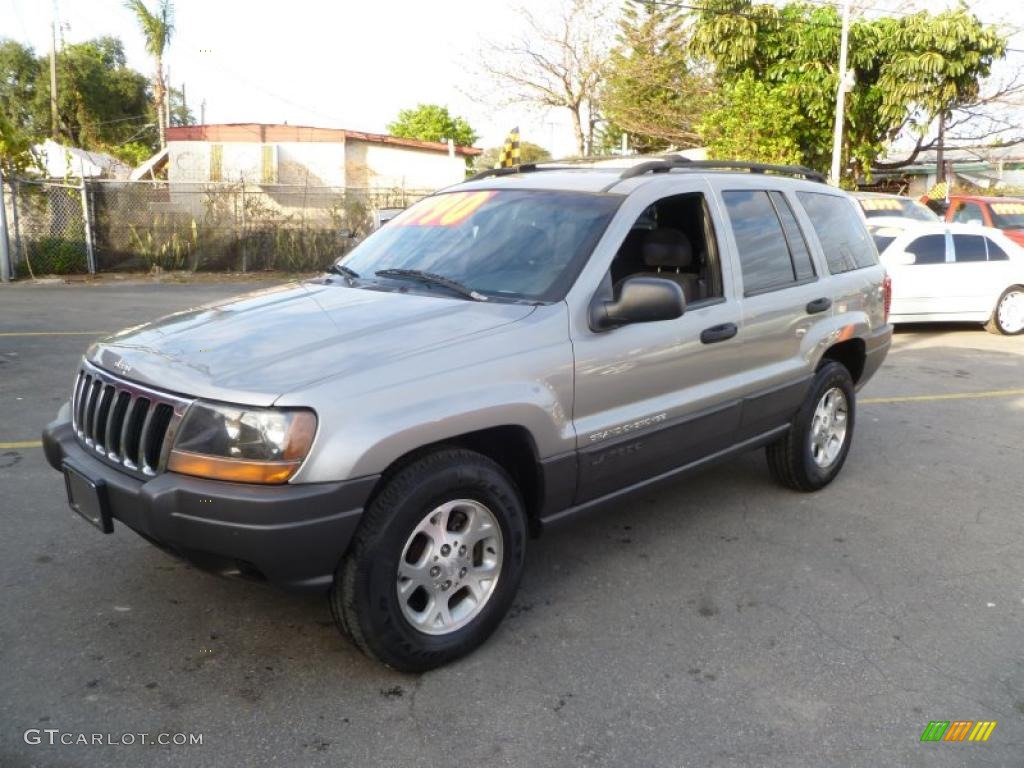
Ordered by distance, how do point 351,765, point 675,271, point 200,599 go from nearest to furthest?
point 351,765, point 200,599, point 675,271

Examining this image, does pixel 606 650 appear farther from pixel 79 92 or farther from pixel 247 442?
pixel 79 92

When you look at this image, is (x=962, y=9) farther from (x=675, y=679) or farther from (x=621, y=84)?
(x=675, y=679)

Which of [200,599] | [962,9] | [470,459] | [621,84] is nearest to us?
[470,459]

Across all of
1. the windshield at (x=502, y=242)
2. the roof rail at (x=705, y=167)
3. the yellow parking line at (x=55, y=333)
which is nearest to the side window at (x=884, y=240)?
the roof rail at (x=705, y=167)

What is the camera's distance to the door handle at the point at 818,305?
4.81 metres

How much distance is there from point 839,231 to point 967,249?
747 centimetres

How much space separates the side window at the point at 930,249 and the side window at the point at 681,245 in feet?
27.4

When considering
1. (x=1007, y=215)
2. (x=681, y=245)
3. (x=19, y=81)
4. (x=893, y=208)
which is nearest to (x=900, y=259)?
(x=893, y=208)

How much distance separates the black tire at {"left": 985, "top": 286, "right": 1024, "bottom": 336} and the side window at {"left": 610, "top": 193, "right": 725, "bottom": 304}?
9.22 m

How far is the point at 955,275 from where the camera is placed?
11.6 metres

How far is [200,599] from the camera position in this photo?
3.67m

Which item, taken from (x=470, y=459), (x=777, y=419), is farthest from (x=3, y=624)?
(x=777, y=419)

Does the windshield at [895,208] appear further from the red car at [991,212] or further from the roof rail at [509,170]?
the roof rail at [509,170]

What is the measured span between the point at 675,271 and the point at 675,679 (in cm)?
221
